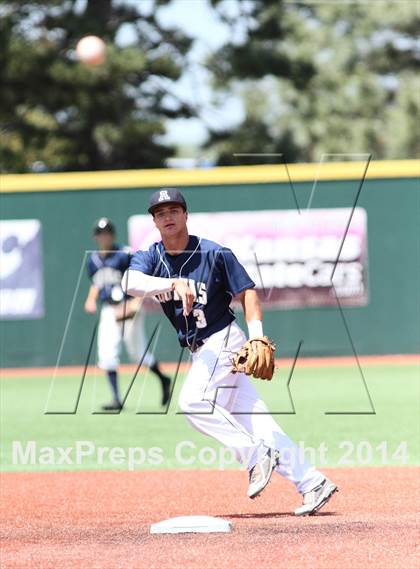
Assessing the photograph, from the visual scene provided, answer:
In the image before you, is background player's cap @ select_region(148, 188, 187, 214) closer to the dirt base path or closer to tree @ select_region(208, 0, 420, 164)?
the dirt base path

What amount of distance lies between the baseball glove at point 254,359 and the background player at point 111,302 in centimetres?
548

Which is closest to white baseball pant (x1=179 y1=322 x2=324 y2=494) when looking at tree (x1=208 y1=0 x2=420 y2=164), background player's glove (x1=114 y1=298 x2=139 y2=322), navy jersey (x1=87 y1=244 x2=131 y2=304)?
navy jersey (x1=87 y1=244 x2=131 y2=304)

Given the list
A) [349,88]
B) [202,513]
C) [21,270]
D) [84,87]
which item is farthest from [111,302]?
[349,88]

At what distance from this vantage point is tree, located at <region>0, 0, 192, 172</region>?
27.5 metres

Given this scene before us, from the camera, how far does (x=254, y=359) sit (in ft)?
20.9

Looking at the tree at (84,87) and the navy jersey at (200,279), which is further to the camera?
the tree at (84,87)

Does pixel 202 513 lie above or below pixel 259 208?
below

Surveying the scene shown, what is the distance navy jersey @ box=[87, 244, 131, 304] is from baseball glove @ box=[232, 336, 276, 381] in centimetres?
567

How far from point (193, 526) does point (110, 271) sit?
6.27m

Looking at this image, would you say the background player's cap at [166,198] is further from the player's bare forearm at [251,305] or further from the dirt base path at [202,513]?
the dirt base path at [202,513]

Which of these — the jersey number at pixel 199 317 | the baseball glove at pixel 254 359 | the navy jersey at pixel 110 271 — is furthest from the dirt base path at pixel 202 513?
the navy jersey at pixel 110 271

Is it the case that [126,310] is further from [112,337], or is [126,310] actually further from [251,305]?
[251,305]

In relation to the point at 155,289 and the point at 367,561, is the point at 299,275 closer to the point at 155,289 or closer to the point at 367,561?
the point at 155,289

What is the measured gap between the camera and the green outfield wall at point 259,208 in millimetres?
17266
